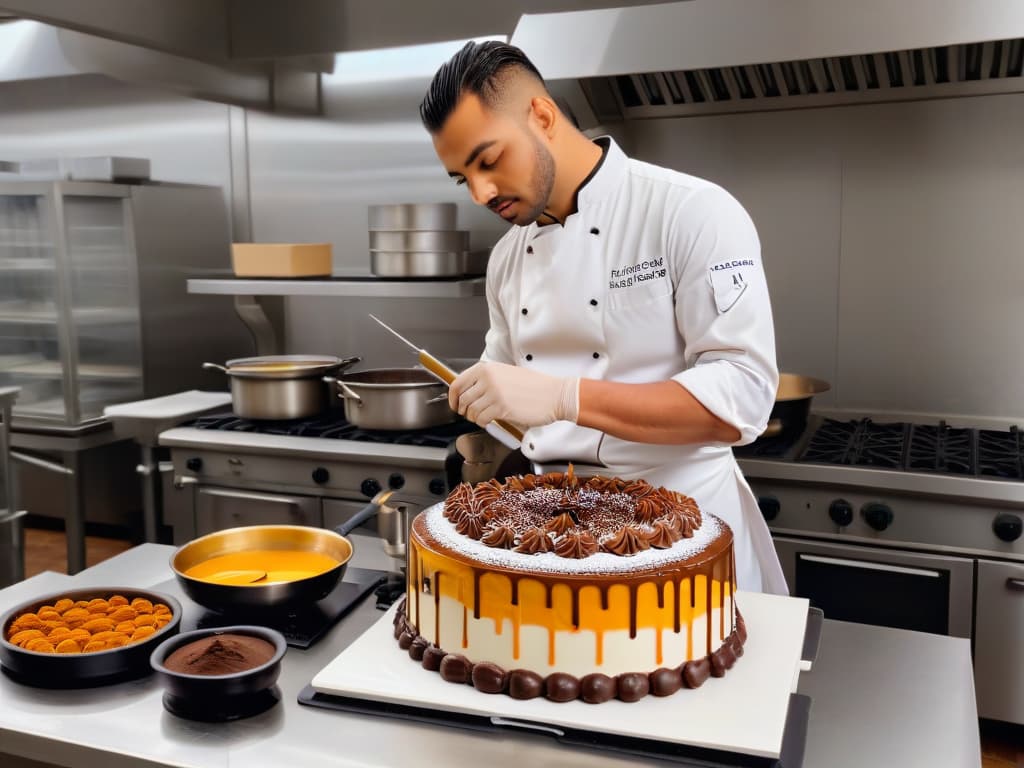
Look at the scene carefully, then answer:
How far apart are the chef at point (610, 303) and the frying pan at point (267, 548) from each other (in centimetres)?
32

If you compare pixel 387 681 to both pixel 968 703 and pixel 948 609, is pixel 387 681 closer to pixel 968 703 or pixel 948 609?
pixel 968 703

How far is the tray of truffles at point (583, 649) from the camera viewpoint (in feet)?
3.78

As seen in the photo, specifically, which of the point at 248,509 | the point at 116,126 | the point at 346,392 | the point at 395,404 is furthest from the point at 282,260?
the point at 116,126

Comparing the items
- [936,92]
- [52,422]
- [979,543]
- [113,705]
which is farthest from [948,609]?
[52,422]

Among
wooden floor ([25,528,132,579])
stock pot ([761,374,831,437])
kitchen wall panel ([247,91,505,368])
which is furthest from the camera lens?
wooden floor ([25,528,132,579])

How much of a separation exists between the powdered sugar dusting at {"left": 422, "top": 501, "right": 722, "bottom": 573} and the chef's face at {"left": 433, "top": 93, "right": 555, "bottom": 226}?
2.04 feet

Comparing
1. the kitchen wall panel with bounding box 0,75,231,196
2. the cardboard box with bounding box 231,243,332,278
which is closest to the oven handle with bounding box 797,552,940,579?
the cardboard box with bounding box 231,243,332,278

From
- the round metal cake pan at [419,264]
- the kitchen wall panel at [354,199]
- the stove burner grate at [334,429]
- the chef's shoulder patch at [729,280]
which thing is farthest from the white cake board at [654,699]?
the kitchen wall panel at [354,199]

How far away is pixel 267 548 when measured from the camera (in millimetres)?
1646

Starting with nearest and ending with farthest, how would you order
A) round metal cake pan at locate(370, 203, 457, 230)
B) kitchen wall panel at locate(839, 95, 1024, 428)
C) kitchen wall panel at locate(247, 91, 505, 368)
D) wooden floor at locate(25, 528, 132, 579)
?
kitchen wall panel at locate(839, 95, 1024, 428) → round metal cake pan at locate(370, 203, 457, 230) → kitchen wall panel at locate(247, 91, 505, 368) → wooden floor at locate(25, 528, 132, 579)

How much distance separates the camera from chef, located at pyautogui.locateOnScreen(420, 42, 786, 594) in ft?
5.22

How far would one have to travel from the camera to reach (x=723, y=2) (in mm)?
2729

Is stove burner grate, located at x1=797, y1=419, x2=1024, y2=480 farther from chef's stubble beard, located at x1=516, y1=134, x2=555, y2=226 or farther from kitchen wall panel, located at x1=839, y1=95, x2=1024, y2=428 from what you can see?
chef's stubble beard, located at x1=516, y1=134, x2=555, y2=226

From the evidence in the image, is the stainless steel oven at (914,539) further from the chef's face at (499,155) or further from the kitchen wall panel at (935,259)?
the chef's face at (499,155)
